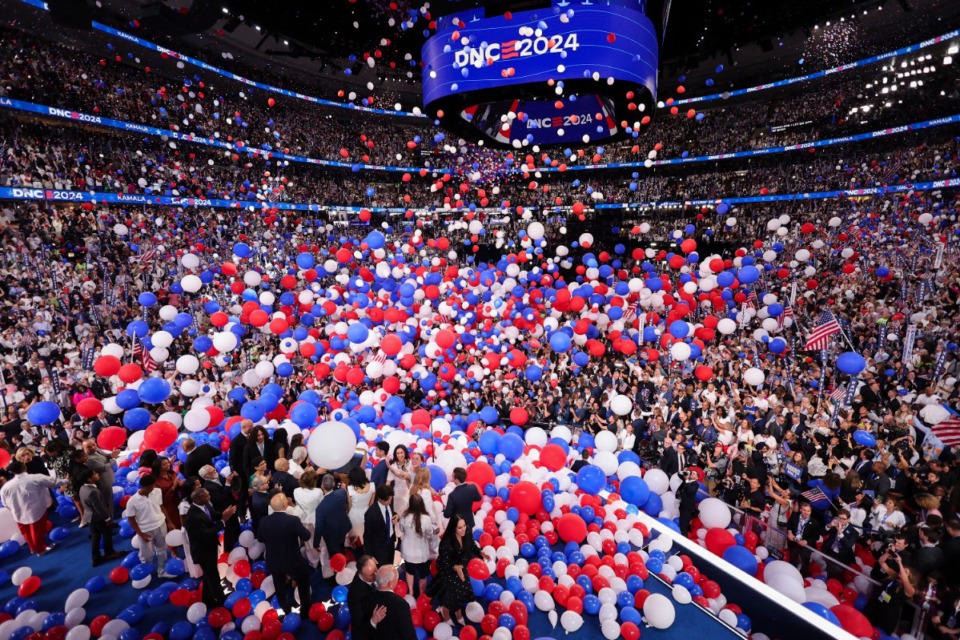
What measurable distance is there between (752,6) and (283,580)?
59.2ft

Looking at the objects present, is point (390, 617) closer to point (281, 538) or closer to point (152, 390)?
point (281, 538)

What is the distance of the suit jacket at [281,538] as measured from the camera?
3.82 m

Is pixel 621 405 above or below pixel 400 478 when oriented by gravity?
above

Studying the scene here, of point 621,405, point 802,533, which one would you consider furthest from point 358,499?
point 802,533

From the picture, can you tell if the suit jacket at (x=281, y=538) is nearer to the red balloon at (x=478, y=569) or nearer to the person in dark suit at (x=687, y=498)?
the red balloon at (x=478, y=569)

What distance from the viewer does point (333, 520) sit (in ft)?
13.8

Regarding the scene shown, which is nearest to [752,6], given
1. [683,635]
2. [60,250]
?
[683,635]

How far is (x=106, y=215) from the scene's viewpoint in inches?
627

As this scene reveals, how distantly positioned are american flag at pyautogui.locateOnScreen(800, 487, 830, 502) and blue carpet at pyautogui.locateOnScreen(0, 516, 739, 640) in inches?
86.9

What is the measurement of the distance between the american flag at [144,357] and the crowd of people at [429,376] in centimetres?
12

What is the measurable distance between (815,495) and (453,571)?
14.9 feet

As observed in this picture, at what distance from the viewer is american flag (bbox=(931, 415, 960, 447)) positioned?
18.9 feet

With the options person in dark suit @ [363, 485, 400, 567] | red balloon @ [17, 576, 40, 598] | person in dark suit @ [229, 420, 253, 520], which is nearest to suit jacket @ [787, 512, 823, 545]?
person in dark suit @ [363, 485, 400, 567]

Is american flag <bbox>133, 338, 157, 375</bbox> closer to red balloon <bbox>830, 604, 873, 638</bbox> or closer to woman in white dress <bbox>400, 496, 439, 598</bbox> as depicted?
woman in white dress <bbox>400, 496, 439, 598</bbox>
